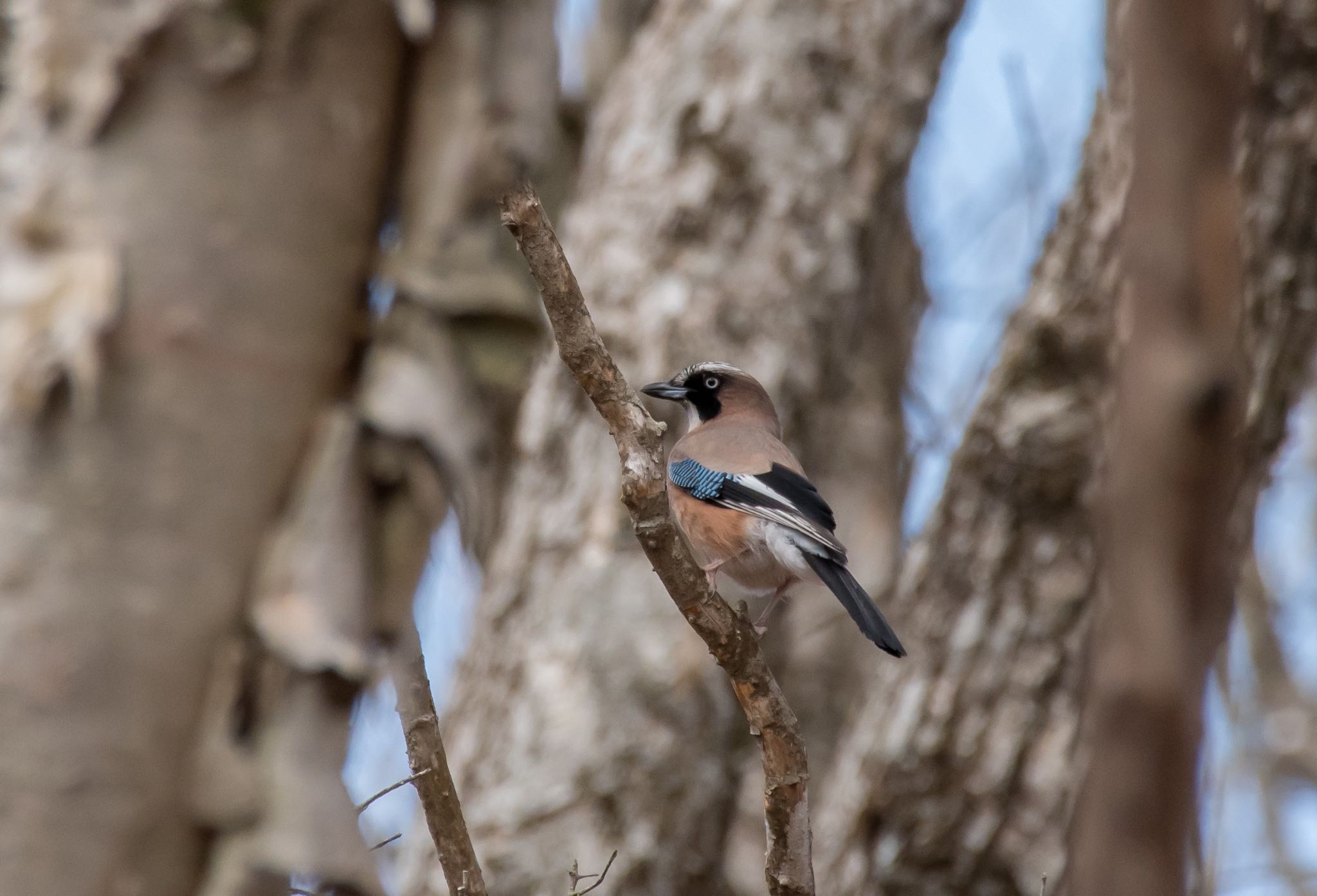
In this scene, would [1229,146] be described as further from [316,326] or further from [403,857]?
[403,857]

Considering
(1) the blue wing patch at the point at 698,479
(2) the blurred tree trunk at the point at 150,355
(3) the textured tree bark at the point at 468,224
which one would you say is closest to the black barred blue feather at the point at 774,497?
(1) the blue wing patch at the point at 698,479

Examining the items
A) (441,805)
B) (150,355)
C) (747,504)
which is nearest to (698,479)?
(747,504)

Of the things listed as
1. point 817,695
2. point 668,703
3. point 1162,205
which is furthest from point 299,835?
point 1162,205

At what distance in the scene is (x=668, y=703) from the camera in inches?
203

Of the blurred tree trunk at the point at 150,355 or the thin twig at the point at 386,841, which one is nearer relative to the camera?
the thin twig at the point at 386,841

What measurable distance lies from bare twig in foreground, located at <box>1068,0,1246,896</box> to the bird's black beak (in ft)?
10.7

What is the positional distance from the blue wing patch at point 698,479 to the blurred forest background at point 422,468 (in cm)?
79

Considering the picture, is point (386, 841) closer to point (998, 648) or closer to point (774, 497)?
point (774, 497)

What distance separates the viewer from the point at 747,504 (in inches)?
165

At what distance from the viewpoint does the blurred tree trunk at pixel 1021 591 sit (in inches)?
183

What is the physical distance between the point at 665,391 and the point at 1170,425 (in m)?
3.31

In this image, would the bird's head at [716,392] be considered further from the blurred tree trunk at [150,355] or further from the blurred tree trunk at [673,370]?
the blurred tree trunk at [150,355]

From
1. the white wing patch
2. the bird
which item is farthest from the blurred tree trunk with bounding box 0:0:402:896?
the white wing patch

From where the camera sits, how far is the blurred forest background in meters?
4.29
